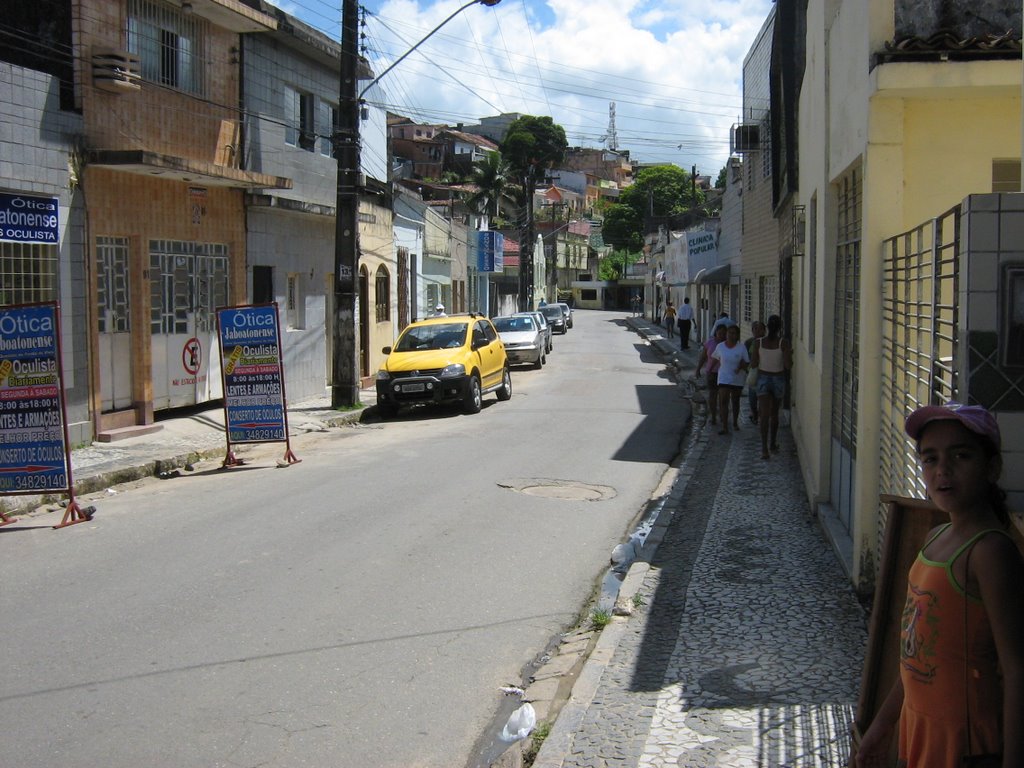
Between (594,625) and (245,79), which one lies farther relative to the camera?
(245,79)

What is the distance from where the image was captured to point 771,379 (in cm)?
1314

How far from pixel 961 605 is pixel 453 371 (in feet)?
52.9

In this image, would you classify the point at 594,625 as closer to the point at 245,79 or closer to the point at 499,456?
the point at 499,456

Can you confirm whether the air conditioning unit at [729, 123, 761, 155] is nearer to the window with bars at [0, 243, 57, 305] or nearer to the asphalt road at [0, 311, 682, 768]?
the asphalt road at [0, 311, 682, 768]

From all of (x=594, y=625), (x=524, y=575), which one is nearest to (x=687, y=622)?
(x=594, y=625)

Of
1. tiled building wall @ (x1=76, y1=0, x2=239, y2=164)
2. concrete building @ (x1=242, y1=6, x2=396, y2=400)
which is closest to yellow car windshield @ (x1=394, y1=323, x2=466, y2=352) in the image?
concrete building @ (x1=242, y1=6, x2=396, y2=400)

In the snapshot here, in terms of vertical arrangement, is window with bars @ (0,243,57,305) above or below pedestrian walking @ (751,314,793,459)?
above

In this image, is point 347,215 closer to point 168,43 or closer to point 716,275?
point 168,43

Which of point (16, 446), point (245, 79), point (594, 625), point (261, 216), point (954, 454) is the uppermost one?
point (245, 79)

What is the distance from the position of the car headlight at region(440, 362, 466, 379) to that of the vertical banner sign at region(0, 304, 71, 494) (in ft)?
29.3

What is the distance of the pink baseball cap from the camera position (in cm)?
281

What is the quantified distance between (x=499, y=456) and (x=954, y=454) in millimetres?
11151

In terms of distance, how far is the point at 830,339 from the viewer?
932 cm

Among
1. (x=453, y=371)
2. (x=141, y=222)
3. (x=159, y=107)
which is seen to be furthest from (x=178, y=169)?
(x=453, y=371)
